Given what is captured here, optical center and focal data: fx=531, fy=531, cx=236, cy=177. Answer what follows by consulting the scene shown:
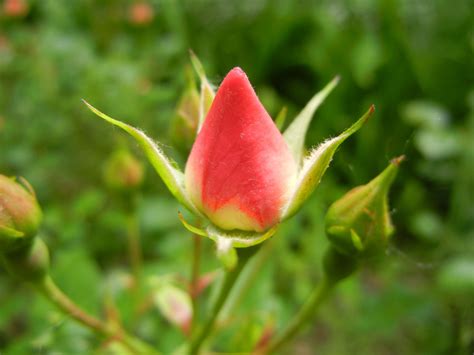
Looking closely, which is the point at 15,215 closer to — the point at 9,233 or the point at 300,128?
the point at 9,233

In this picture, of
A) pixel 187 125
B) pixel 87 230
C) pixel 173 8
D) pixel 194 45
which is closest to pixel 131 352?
pixel 187 125

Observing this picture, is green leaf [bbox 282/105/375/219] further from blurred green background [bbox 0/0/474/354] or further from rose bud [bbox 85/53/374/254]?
blurred green background [bbox 0/0/474/354]

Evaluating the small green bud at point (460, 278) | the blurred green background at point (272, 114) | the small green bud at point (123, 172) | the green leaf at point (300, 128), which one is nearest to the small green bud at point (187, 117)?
the blurred green background at point (272, 114)

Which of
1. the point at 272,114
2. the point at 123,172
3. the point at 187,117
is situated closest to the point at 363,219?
the point at 187,117

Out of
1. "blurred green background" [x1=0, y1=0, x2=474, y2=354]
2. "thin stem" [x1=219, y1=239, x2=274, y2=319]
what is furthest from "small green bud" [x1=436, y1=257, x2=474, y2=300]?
"thin stem" [x1=219, y1=239, x2=274, y2=319]

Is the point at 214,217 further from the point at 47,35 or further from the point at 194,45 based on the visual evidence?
the point at 194,45

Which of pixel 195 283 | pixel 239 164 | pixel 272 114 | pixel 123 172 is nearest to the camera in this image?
pixel 239 164
